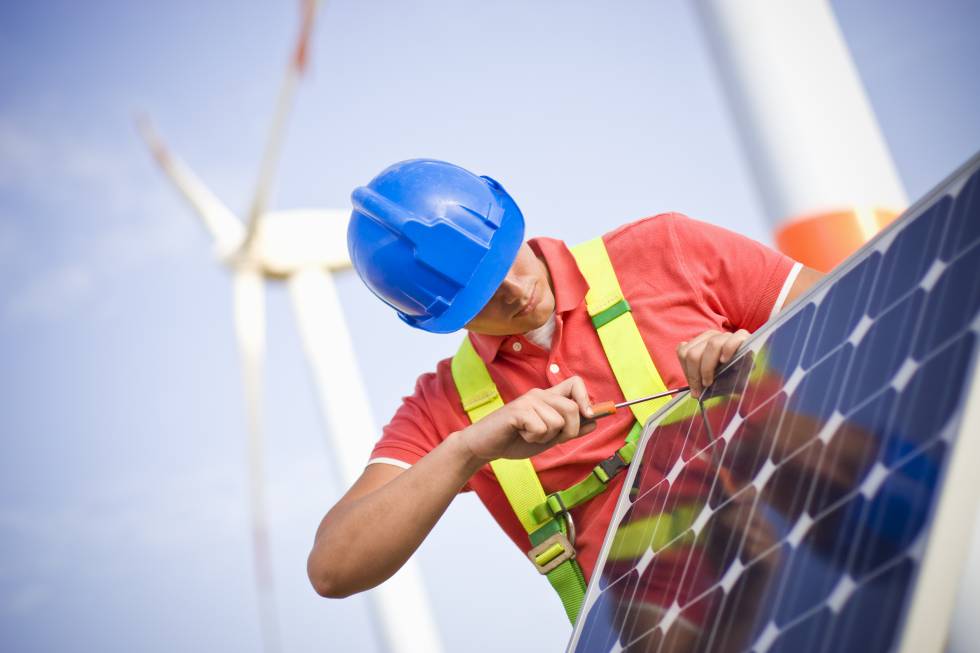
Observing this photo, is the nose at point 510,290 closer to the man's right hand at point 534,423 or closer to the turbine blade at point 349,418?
the man's right hand at point 534,423

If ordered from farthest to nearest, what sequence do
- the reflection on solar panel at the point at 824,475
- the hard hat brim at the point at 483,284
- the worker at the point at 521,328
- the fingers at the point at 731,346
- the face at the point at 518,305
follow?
the face at the point at 518,305 → the hard hat brim at the point at 483,284 → the worker at the point at 521,328 → the fingers at the point at 731,346 → the reflection on solar panel at the point at 824,475

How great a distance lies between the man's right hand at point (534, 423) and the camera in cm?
268

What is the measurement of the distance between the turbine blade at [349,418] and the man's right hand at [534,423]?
1196 cm

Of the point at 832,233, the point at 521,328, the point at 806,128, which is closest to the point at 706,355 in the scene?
the point at 521,328

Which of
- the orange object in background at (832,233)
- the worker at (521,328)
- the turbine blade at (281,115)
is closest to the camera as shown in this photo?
the worker at (521,328)

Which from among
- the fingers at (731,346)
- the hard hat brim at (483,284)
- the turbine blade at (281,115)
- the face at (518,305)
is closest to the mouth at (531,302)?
the face at (518,305)

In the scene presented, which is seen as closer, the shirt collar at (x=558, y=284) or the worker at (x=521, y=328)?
→ the worker at (x=521, y=328)

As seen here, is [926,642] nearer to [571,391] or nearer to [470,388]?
[571,391]

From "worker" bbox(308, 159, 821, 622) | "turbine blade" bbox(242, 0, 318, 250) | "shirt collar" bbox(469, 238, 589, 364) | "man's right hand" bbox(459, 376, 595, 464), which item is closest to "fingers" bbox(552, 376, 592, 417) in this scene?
"man's right hand" bbox(459, 376, 595, 464)

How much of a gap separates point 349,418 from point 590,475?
1277cm

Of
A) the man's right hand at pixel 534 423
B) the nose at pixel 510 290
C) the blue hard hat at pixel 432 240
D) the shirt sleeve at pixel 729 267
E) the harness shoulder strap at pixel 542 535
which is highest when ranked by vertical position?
the blue hard hat at pixel 432 240

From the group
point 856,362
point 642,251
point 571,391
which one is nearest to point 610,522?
point 571,391

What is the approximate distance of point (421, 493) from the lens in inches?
116

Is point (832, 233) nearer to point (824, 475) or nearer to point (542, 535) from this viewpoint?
point (542, 535)
